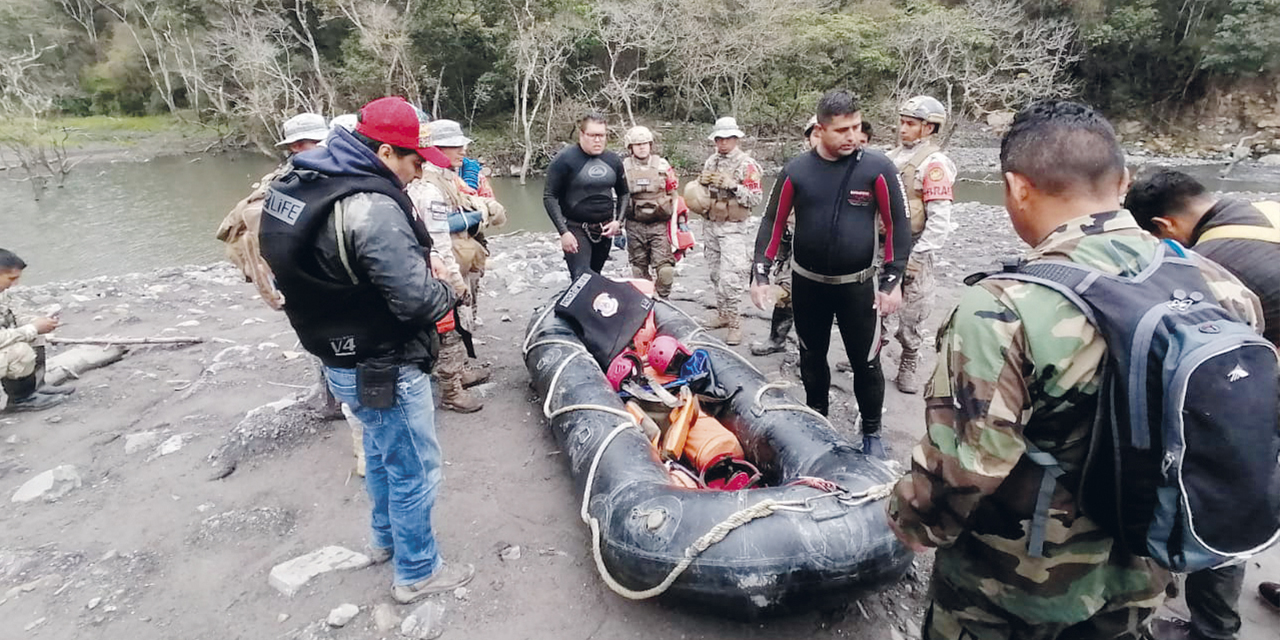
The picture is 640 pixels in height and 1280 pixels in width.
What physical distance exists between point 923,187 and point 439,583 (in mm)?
3609

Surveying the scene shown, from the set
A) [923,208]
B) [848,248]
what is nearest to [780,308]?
[923,208]

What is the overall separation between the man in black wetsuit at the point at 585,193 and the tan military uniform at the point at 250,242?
6.65ft

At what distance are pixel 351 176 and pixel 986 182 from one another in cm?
1960

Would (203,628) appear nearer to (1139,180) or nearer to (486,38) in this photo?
(1139,180)

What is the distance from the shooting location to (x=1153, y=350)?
115cm

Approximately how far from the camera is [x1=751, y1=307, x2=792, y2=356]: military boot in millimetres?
5332

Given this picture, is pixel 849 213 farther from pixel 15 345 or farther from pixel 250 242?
pixel 15 345

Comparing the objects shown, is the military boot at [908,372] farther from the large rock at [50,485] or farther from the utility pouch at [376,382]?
the large rock at [50,485]

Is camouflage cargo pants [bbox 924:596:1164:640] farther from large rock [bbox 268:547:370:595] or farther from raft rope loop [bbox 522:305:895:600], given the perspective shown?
large rock [bbox 268:547:370:595]

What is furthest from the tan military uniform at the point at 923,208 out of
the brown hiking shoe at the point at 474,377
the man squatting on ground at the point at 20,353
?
the man squatting on ground at the point at 20,353

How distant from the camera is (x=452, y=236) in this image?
4.55 meters

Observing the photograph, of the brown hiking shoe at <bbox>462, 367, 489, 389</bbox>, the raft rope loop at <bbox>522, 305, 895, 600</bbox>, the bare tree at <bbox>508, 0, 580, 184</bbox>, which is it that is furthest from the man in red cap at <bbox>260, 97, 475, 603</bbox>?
the bare tree at <bbox>508, 0, 580, 184</bbox>

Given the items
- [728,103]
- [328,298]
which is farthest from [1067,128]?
[728,103]

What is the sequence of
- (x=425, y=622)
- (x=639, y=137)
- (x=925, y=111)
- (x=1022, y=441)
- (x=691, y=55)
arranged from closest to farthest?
(x=1022, y=441) → (x=425, y=622) → (x=925, y=111) → (x=639, y=137) → (x=691, y=55)
